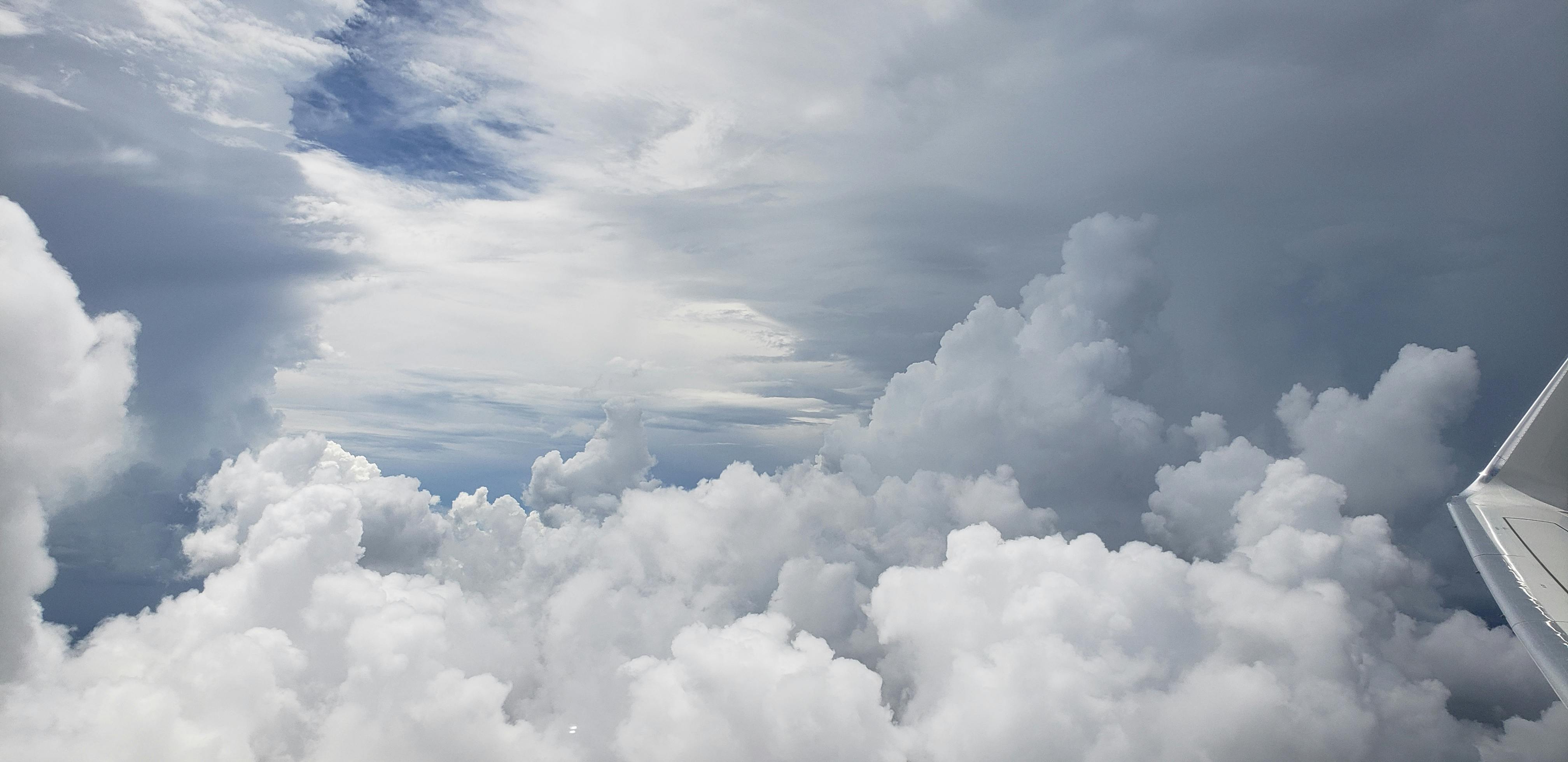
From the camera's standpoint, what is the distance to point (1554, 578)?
19875mm

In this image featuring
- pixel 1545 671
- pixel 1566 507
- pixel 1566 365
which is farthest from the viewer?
pixel 1566 507

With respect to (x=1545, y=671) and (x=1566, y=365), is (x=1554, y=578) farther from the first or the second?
(x=1566, y=365)

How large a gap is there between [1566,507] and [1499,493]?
175 cm

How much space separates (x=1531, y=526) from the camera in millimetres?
21938

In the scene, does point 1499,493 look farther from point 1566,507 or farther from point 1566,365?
point 1566,365

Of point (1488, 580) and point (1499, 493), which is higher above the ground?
point (1499, 493)

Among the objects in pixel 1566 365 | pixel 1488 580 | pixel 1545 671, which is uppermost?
pixel 1566 365

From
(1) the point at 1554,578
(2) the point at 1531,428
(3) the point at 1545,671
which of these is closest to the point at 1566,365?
(2) the point at 1531,428

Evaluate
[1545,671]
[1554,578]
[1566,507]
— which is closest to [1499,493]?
[1566,507]

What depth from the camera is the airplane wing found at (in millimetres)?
18234

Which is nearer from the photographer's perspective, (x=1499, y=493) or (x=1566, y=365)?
(x=1566, y=365)

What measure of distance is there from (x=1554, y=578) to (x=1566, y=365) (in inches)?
230

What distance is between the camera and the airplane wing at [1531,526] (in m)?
18.2

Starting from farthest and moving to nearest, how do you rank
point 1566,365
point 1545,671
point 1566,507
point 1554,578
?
point 1566,507, point 1554,578, point 1566,365, point 1545,671
